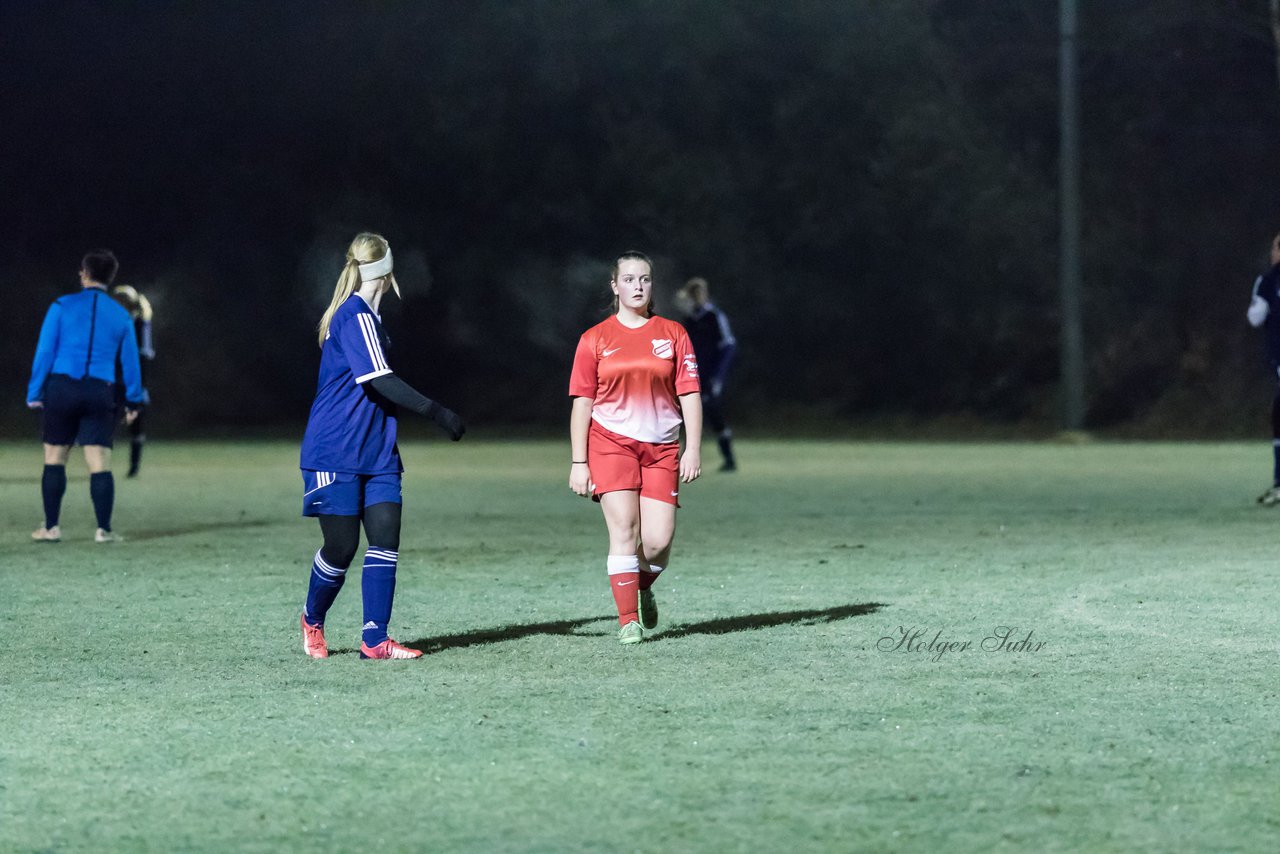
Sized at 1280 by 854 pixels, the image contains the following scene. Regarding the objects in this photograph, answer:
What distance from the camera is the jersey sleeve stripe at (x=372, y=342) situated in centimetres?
782

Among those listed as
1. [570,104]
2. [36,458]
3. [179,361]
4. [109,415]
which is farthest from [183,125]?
[109,415]

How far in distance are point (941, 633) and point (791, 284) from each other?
1143 inches

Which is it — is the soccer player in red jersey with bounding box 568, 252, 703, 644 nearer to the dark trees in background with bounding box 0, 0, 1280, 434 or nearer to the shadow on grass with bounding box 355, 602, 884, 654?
the shadow on grass with bounding box 355, 602, 884, 654

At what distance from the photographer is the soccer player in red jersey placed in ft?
Answer: 27.5

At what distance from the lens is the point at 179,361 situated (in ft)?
137

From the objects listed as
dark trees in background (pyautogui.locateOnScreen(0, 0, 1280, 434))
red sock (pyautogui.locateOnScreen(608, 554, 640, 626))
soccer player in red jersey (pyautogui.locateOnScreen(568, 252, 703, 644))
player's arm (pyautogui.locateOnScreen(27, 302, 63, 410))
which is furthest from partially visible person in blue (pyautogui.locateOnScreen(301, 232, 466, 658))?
dark trees in background (pyautogui.locateOnScreen(0, 0, 1280, 434))

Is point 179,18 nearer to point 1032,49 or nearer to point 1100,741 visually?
point 1032,49

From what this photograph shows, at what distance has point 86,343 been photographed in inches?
504

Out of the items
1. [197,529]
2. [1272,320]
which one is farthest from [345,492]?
[1272,320]

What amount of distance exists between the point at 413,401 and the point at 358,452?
1.17 feet

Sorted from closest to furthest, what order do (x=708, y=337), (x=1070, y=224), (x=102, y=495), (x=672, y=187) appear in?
(x=102, y=495), (x=708, y=337), (x=1070, y=224), (x=672, y=187)

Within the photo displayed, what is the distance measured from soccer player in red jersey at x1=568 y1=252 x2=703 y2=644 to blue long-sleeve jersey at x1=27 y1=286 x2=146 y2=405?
17.3ft

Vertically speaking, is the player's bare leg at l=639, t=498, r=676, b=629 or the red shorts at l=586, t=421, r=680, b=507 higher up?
the red shorts at l=586, t=421, r=680, b=507

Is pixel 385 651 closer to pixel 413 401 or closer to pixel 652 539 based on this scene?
pixel 413 401
